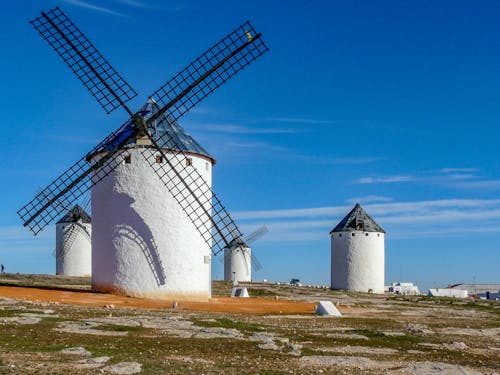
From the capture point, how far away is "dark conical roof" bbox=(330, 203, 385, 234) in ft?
161

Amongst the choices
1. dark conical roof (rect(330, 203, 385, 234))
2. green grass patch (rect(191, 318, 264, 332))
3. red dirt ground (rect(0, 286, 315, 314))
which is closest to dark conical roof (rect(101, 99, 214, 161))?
red dirt ground (rect(0, 286, 315, 314))

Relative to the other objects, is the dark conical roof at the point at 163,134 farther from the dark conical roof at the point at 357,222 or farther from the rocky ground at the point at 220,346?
the dark conical roof at the point at 357,222

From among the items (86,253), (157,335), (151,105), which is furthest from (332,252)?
(157,335)

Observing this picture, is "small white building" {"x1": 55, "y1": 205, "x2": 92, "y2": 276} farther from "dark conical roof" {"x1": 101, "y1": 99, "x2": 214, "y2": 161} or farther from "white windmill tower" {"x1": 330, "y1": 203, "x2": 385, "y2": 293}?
"dark conical roof" {"x1": 101, "y1": 99, "x2": 214, "y2": 161}

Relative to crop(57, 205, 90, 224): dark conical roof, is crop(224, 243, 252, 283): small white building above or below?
below

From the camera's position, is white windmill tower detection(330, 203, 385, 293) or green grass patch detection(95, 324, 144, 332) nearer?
green grass patch detection(95, 324, 144, 332)

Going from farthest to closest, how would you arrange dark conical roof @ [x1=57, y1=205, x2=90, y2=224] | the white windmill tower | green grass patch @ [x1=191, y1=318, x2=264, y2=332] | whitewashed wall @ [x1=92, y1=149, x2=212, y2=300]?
dark conical roof @ [x1=57, y1=205, x2=90, y2=224] → the white windmill tower → whitewashed wall @ [x1=92, y1=149, x2=212, y2=300] → green grass patch @ [x1=191, y1=318, x2=264, y2=332]

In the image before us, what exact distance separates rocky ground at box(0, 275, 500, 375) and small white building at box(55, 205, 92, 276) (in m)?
40.0

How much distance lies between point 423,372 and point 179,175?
16.8 metres

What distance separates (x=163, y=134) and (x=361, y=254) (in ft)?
88.7

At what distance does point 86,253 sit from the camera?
189ft

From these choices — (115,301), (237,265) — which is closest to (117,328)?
(115,301)

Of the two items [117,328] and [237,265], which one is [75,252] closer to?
[237,265]

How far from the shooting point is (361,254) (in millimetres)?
49281
